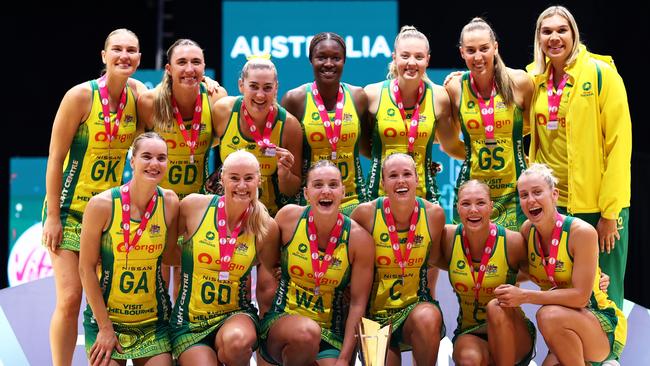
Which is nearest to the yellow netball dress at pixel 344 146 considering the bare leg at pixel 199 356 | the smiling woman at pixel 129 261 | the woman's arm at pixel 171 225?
the woman's arm at pixel 171 225

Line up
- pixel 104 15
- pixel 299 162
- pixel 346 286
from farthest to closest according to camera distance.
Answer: pixel 104 15 < pixel 299 162 < pixel 346 286

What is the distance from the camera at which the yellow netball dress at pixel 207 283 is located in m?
4.89

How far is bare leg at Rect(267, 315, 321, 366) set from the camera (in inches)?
193

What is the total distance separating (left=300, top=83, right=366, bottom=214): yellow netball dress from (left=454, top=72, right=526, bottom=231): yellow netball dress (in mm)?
613

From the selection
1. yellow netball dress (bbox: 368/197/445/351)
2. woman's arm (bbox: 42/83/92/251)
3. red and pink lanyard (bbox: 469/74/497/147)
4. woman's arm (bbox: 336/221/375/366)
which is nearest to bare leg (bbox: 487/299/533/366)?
yellow netball dress (bbox: 368/197/445/351)

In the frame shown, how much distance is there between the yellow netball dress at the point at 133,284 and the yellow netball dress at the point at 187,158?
1.70 feet

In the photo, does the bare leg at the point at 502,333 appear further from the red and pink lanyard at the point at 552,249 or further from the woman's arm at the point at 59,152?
the woman's arm at the point at 59,152

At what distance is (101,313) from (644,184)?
14.5 feet

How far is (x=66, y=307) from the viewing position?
5.03 meters

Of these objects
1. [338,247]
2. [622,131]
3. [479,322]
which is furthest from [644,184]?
[338,247]

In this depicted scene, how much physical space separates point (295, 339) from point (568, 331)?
1.31 m

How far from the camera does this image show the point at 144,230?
482 centimetres

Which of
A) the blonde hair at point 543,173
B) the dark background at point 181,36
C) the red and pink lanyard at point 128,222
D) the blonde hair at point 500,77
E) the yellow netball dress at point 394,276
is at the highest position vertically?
the dark background at point 181,36

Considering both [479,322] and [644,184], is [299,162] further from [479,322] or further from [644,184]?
[644,184]
